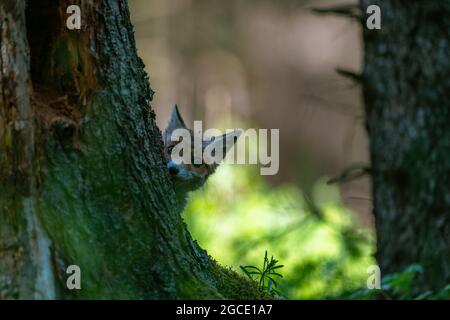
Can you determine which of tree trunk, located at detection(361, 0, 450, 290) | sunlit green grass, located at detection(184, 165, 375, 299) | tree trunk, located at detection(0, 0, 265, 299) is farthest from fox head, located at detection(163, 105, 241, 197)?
tree trunk, located at detection(0, 0, 265, 299)

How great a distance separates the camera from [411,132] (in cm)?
Answer: 589

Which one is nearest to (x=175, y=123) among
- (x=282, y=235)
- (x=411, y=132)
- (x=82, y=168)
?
(x=411, y=132)

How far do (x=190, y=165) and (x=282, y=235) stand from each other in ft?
7.11

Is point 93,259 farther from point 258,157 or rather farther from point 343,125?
point 343,125

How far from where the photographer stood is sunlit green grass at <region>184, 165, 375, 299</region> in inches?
266

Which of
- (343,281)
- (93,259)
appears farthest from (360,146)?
(93,259)

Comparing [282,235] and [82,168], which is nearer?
[82,168]

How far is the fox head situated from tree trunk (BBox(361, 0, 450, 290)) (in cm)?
119

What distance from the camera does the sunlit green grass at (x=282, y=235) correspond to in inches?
266

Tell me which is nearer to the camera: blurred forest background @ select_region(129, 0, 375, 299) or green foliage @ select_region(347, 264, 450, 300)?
green foliage @ select_region(347, 264, 450, 300)

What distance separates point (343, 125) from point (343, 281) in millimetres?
11012

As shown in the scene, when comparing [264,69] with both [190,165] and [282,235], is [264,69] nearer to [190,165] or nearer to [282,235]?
[282,235]

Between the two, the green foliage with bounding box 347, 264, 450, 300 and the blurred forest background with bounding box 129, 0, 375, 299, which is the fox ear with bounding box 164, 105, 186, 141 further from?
the blurred forest background with bounding box 129, 0, 375, 299

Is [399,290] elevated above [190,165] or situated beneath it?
situated beneath
